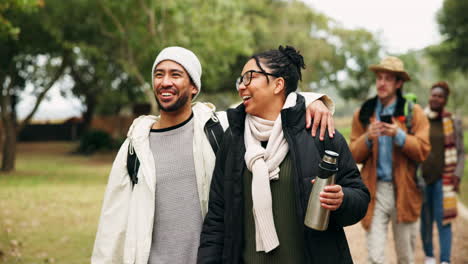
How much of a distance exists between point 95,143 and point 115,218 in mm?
32534

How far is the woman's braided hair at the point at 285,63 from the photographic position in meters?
3.18

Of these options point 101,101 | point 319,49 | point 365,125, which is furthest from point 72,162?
point 365,125

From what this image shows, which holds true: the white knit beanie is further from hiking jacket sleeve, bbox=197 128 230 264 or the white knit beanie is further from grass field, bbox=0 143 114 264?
grass field, bbox=0 143 114 264

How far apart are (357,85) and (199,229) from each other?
50.3 meters

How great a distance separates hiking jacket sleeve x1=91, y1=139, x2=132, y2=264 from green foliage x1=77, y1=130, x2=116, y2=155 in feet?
105

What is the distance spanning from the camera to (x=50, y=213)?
1259cm

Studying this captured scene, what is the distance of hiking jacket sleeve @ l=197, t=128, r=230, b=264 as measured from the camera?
10.5 feet

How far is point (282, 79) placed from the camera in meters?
3.19

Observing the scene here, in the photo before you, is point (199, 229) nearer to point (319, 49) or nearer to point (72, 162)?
point (72, 162)

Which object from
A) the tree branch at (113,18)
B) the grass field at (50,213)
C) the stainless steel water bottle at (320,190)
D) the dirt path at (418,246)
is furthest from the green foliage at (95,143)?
the stainless steel water bottle at (320,190)

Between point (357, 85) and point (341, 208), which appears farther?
point (357, 85)

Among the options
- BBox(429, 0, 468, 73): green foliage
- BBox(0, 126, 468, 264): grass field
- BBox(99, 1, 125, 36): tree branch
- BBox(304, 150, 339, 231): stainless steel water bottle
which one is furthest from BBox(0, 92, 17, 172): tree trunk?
BBox(304, 150, 339, 231): stainless steel water bottle

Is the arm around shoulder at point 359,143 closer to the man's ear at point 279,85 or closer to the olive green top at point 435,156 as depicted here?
the olive green top at point 435,156

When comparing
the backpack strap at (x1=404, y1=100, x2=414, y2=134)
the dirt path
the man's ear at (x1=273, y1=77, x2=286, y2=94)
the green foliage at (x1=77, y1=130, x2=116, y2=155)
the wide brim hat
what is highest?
the wide brim hat
